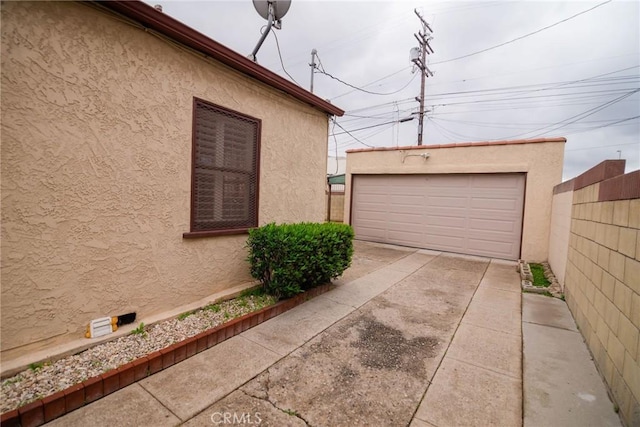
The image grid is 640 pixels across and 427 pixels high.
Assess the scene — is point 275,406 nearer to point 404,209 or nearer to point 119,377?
point 119,377

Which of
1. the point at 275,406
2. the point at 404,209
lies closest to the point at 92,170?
the point at 275,406

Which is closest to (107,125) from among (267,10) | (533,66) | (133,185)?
(133,185)

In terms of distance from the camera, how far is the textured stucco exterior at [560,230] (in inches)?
198

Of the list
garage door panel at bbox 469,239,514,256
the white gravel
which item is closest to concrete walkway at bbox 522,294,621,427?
the white gravel

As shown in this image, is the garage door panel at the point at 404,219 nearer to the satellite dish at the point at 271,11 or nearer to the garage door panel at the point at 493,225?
the garage door panel at the point at 493,225

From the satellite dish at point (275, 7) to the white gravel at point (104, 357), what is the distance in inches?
178

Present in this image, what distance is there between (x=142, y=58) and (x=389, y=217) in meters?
7.80

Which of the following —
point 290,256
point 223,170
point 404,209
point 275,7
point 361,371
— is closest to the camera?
point 361,371

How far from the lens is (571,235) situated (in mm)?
4605

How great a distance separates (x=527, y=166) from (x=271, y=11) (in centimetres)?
711

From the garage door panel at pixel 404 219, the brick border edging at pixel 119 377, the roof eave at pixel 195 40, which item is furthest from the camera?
the garage door panel at pixel 404 219

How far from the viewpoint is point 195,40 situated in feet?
10.6
